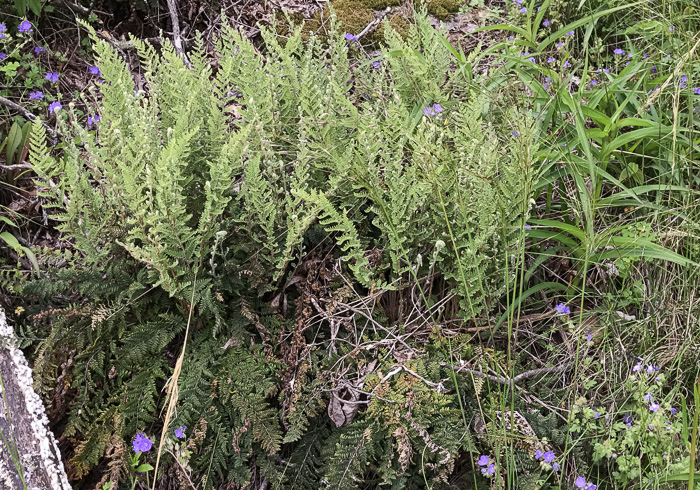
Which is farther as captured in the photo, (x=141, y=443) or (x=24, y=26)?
(x=24, y=26)

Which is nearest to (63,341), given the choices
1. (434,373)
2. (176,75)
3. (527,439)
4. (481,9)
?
(176,75)

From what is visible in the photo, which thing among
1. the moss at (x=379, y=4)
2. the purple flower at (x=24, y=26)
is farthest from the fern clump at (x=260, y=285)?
the moss at (x=379, y=4)

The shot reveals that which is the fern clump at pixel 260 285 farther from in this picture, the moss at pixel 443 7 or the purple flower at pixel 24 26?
the moss at pixel 443 7

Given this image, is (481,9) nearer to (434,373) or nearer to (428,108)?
(428,108)

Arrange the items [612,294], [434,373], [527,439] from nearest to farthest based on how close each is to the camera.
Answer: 1. [527,439]
2. [434,373]
3. [612,294]

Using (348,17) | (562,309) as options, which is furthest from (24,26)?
(562,309)

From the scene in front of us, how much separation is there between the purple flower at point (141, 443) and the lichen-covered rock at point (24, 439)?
28 centimetres

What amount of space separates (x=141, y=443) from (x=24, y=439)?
0.39 meters

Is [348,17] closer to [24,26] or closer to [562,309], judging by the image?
[24,26]

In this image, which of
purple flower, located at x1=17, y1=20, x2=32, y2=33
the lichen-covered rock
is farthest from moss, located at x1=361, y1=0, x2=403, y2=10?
the lichen-covered rock

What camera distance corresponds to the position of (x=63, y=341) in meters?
2.25

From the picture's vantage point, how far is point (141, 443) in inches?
81.0

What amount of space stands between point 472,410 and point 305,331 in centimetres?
74

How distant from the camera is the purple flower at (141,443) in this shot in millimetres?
2047
